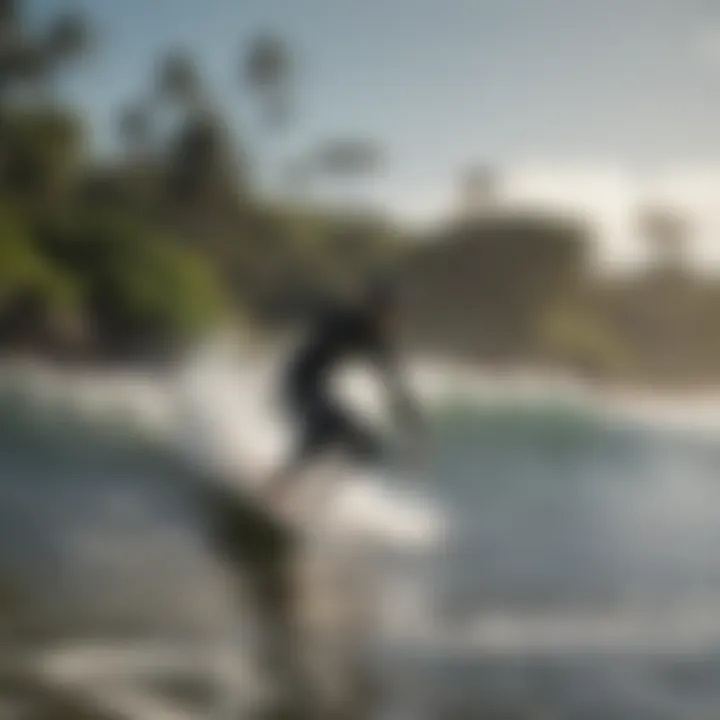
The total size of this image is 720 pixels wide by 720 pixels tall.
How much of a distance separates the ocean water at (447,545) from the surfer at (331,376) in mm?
32

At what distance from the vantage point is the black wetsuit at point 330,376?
4.30 ft

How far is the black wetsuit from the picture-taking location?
51.6 inches

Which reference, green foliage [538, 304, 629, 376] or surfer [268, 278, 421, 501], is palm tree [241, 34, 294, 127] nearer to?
surfer [268, 278, 421, 501]

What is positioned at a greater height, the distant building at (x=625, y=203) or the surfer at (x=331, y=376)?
the distant building at (x=625, y=203)

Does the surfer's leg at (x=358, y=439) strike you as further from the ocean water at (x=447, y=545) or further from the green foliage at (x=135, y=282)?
the green foliage at (x=135, y=282)

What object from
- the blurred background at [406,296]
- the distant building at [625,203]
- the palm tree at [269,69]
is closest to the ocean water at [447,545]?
the blurred background at [406,296]

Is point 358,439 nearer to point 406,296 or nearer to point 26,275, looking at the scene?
point 406,296

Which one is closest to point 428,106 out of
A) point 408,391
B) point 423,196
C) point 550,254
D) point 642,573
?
point 423,196

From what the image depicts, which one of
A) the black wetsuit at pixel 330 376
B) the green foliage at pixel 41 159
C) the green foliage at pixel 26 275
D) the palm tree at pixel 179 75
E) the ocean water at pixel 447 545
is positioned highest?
the palm tree at pixel 179 75

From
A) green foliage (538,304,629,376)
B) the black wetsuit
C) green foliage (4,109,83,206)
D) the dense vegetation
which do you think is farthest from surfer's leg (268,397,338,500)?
green foliage (4,109,83,206)

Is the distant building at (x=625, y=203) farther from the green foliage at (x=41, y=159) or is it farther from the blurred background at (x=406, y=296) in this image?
the green foliage at (x=41, y=159)

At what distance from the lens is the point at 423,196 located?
1.35m

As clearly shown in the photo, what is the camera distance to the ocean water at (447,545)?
1.26 meters

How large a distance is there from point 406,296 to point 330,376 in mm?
115
